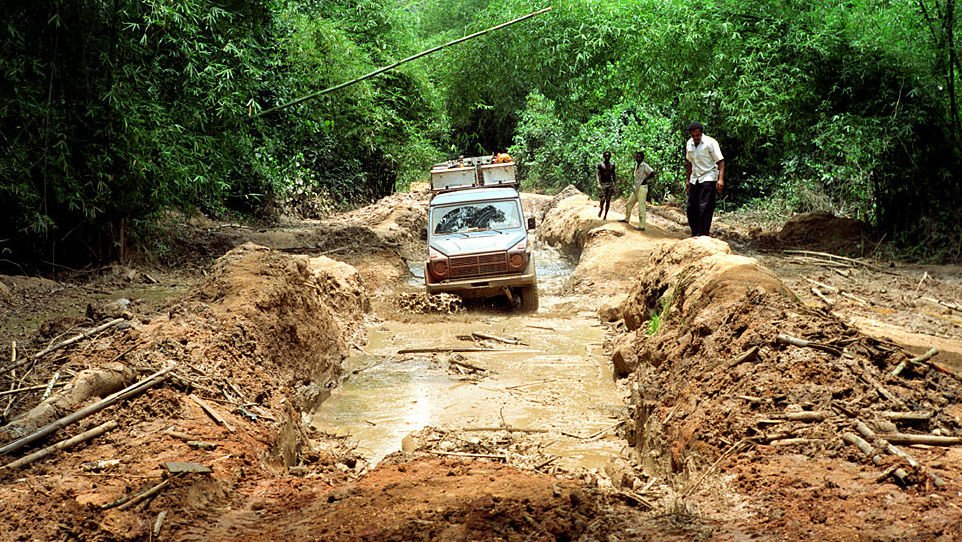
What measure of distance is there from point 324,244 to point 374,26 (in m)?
9.92

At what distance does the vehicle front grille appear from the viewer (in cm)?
1243

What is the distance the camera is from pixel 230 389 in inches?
265

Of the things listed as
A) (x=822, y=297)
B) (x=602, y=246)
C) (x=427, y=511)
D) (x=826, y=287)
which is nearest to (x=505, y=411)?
(x=427, y=511)

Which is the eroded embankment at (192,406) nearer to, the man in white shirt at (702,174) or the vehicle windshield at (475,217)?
the vehicle windshield at (475,217)

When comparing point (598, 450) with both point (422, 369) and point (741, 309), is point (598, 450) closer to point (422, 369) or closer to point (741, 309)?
point (741, 309)

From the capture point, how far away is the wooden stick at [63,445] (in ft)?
15.9

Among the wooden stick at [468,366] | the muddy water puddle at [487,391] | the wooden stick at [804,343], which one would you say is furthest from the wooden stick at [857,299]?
the wooden stick at [804,343]

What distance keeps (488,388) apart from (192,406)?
365cm

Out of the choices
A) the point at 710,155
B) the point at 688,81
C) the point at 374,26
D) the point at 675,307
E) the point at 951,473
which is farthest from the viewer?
the point at 374,26

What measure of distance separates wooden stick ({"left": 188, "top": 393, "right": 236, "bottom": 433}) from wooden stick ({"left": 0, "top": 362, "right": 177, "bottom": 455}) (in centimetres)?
27

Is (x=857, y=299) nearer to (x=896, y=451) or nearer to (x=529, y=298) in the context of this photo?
(x=529, y=298)

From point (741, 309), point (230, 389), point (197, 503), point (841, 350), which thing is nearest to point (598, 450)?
point (741, 309)

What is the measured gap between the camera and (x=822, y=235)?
16.2 metres

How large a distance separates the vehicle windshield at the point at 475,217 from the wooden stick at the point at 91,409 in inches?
289
